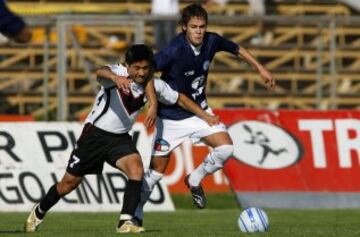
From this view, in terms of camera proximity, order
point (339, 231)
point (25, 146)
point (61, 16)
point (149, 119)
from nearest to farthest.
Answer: point (149, 119)
point (339, 231)
point (25, 146)
point (61, 16)

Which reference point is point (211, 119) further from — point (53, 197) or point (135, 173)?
point (53, 197)

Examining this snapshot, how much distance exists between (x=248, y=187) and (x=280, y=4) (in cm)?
719

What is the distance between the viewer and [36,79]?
23438 millimetres

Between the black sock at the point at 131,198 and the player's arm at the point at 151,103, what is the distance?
82 cm

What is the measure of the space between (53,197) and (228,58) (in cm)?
1157

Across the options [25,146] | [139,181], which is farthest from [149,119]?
[25,146]

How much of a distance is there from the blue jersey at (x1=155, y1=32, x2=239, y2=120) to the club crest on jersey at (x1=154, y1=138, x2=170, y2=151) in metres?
0.32

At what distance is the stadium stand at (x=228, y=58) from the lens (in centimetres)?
2267

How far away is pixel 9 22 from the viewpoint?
11.9 meters

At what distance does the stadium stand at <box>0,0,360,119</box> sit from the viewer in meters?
22.7

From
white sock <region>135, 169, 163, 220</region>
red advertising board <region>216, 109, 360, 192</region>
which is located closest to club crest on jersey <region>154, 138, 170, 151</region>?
white sock <region>135, 169, 163, 220</region>

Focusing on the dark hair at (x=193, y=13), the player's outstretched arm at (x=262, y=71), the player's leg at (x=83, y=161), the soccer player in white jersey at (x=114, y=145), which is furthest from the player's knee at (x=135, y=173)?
the player's outstretched arm at (x=262, y=71)

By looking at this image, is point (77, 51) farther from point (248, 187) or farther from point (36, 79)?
point (248, 187)

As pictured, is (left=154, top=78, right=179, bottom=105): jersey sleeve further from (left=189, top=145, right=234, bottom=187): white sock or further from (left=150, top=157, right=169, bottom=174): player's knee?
(left=189, top=145, right=234, bottom=187): white sock
